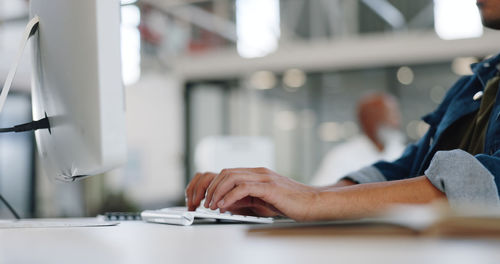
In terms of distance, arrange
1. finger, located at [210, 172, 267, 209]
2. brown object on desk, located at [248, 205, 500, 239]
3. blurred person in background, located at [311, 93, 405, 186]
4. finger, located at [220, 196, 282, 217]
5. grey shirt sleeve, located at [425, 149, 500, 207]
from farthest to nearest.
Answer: blurred person in background, located at [311, 93, 405, 186] < finger, located at [220, 196, 282, 217] < finger, located at [210, 172, 267, 209] < grey shirt sleeve, located at [425, 149, 500, 207] < brown object on desk, located at [248, 205, 500, 239]

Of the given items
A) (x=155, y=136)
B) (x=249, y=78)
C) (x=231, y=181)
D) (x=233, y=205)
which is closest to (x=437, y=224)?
A: (x=231, y=181)

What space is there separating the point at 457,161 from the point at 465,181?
3cm

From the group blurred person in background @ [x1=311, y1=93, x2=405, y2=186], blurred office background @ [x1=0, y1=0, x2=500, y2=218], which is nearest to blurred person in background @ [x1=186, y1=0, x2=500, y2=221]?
blurred person in background @ [x1=311, y1=93, x2=405, y2=186]

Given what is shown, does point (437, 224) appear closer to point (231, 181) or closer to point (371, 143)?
point (231, 181)

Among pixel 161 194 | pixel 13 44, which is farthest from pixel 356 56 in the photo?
pixel 13 44

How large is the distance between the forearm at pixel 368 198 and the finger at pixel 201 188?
28 cm

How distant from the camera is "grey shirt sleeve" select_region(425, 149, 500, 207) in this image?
75cm

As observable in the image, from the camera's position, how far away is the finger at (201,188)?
1.06 metres

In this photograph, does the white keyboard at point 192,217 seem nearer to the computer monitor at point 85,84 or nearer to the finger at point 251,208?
the finger at point 251,208

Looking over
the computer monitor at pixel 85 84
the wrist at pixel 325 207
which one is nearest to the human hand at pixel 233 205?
the wrist at pixel 325 207

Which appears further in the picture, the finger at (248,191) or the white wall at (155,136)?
the white wall at (155,136)

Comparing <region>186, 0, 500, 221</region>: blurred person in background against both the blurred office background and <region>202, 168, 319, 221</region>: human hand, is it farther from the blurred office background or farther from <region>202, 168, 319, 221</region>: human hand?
the blurred office background

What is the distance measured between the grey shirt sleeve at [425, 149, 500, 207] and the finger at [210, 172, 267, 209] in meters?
0.27

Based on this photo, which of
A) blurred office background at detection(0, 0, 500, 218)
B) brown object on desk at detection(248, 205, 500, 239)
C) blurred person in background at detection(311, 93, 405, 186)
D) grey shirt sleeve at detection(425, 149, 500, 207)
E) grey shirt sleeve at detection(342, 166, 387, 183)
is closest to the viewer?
brown object on desk at detection(248, 205, 500, 239)
